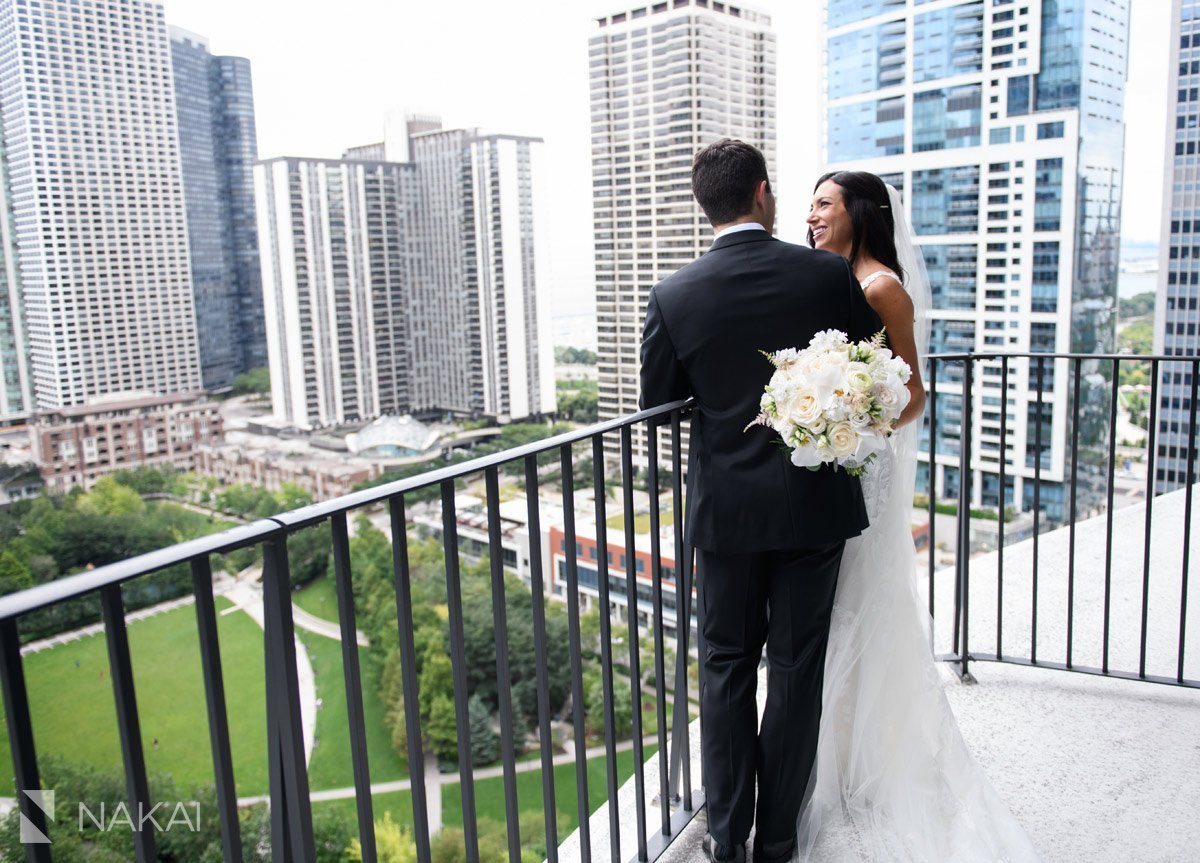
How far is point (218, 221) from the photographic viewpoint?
984 inches

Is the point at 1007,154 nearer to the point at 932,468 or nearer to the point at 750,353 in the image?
the point at 932,468

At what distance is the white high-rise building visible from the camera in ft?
73.9

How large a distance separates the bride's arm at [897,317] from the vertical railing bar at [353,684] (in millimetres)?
1292

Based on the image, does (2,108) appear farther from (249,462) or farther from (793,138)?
(793,138)

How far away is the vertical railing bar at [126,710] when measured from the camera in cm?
79

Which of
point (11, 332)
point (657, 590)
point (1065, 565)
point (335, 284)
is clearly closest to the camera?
point (657, 590)

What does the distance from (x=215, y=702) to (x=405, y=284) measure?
25.1 metres

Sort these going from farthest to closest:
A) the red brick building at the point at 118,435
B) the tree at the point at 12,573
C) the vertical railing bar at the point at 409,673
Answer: the red brick building at the point at 118,435
the tree at the point at 12,573
the vertical railing bar at the point at 409,673

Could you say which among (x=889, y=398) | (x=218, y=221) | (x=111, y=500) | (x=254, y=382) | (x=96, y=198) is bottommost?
(x=111, y=500)

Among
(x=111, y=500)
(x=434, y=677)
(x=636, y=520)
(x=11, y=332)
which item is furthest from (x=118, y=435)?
(x=636, y=520)

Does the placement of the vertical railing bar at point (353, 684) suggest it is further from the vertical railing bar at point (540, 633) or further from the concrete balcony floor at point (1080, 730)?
the concrete balcony floor at point (1080, 730)

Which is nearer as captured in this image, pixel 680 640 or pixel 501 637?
pixel 501 637

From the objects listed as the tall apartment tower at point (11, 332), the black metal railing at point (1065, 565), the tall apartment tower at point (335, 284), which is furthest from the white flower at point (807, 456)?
the tall apartment tower at point (335, 284)

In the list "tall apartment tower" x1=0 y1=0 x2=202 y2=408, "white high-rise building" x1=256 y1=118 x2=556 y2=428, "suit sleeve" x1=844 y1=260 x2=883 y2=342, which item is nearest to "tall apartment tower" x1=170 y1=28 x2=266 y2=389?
"tall apartment tower" x1=0 y1=0 x2=202 y2=408
